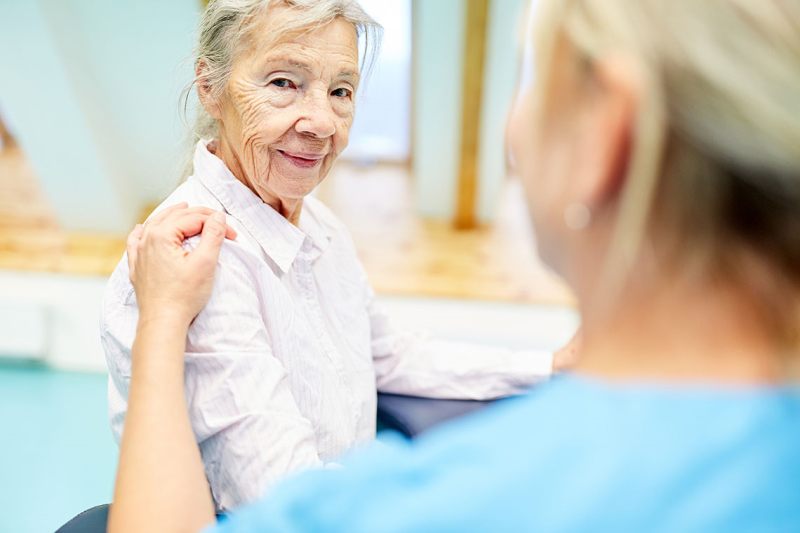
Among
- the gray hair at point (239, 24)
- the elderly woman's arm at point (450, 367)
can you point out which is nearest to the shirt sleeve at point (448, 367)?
the elderly woman's arm at point (450, 367)

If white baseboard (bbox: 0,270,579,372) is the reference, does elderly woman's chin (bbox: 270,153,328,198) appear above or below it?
above

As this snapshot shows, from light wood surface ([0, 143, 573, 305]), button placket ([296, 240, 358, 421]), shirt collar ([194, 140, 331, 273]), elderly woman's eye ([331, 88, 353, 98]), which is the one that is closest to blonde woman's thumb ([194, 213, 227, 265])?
shirt collar ([194, 140, 331, 273])

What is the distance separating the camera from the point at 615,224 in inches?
20.8

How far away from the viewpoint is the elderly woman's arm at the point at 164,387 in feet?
2.77

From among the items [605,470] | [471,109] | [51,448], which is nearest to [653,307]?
[605,470]

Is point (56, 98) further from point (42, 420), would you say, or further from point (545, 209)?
point (545, 209)

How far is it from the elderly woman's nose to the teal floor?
160 centimetres

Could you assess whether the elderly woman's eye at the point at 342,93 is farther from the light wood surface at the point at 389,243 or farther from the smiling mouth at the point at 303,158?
the light wood surface at the point at 389,243

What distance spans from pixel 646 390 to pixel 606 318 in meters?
0.07

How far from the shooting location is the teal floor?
2094mm

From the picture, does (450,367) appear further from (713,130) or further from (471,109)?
(471,109)

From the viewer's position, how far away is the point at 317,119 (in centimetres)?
117

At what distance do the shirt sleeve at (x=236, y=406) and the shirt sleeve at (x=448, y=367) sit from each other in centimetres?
45

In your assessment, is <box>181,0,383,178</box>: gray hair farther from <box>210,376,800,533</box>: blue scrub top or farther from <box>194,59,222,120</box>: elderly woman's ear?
<box>210,376,800,533</box>: blue scrub top
